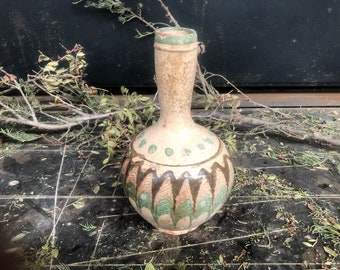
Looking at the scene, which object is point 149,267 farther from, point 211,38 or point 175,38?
point 211,38

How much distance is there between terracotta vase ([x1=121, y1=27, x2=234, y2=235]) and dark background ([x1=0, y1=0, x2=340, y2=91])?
1463mm

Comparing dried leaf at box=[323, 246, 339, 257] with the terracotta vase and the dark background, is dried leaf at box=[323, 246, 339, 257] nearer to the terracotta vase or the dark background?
the terracotta vase

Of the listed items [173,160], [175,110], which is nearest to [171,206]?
[173,160]

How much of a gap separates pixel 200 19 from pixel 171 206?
1.76 meters

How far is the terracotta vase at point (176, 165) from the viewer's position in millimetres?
1380

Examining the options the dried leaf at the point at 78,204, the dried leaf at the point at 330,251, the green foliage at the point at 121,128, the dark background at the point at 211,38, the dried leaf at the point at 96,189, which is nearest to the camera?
the dried leaf at the point at 330,251

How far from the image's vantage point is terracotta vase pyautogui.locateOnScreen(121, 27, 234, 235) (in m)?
1.38

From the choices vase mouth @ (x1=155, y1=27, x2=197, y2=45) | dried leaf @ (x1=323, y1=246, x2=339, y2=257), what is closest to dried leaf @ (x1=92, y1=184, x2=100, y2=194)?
vase mouth @ (x1=155, y1=27, x2=197, y2=45)

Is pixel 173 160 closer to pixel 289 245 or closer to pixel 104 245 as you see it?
pixel 104 245

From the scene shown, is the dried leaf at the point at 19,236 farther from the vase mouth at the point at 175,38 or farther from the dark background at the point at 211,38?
the dark background at the point at 211,38

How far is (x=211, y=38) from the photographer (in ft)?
9.17

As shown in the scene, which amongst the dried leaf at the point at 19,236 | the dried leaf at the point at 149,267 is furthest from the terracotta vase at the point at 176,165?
the dried leaf at the point at 19,236

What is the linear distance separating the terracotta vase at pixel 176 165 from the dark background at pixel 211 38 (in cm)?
146

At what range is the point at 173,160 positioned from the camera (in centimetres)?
141
